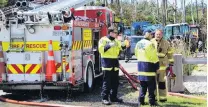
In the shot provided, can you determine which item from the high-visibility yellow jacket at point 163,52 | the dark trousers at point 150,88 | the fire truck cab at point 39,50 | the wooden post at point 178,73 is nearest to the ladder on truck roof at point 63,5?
the fire truck cab at point 39,50

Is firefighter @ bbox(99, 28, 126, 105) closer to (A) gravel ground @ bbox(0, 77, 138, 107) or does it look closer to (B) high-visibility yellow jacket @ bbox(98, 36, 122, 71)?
(B) high-visibility yellow jacket @ bbox(98, 36, 122, 71)

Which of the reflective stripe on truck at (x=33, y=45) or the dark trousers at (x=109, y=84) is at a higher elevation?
the reflective stripe on truck at (x=33, y=45)

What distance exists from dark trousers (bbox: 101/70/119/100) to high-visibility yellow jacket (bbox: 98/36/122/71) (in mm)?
122

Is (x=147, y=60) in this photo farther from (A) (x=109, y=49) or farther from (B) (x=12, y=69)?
(B) (x=12, y=69)

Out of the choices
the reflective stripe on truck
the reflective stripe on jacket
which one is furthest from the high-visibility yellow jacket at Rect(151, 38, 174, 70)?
the reflective stripe on truck

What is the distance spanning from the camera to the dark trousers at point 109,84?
9.91 meters

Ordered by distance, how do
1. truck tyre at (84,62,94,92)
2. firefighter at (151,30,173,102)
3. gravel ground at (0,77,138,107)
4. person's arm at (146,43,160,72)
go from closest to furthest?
person's arm at (146,43,160,72), firefighter at (151,30,173,102), gravel ground at (0,77,138,107), truck tyre at (84,62,94,92)

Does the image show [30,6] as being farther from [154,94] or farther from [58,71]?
[154,94]

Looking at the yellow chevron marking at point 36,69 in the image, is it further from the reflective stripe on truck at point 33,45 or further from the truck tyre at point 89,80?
the truck tyre at point 89,80

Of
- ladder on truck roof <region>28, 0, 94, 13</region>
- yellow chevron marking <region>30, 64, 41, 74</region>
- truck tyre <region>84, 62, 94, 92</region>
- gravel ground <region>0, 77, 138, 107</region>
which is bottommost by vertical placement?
gravel ground <region>0, 77, 138, 107</region>

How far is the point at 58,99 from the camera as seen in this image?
10.8m

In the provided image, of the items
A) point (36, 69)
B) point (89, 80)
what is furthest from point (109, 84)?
point (89, 80)

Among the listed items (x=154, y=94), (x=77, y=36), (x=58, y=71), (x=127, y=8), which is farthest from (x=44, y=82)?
(x=127, y=8)

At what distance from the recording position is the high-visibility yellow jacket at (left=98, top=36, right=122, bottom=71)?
9.86 metres
